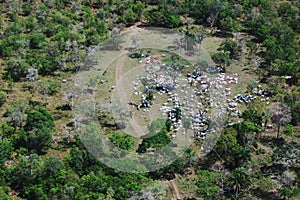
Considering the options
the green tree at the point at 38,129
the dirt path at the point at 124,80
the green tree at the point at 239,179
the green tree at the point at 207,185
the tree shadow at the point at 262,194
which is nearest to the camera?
the green tree at the point at 207,185

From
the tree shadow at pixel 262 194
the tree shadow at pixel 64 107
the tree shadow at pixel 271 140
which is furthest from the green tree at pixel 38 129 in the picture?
the tree shadow at pixel 271 140

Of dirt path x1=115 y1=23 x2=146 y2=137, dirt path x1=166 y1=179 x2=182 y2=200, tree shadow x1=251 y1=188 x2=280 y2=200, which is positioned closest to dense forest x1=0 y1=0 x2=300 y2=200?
tree shadow x1=251 y1=188 x2=280 y2=200

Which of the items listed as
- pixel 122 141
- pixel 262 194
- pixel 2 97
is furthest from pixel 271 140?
pixel 2 97

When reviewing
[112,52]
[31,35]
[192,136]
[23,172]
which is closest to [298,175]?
[192,136]

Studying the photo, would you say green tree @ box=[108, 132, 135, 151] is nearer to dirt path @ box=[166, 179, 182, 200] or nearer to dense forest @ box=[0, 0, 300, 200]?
dense forest @ box=[0, 0, 300, 200]

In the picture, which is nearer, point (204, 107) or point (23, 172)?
point (23, 172)

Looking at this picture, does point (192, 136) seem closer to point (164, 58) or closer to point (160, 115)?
point (160, 115)

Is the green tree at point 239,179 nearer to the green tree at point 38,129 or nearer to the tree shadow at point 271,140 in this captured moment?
the tree shadow at point 271,140

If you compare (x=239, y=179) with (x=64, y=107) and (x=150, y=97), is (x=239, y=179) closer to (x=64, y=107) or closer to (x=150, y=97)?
(x=150, y=97)

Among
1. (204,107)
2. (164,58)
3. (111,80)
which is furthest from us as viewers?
(164,58)
